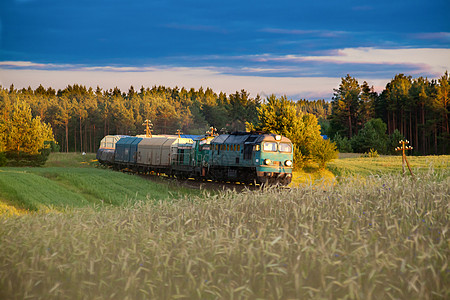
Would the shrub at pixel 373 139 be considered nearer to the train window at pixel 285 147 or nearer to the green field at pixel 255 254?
the train window at pixel 285 147

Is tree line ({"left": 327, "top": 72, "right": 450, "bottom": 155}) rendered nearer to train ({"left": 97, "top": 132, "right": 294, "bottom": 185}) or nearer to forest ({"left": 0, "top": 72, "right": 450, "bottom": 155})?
forest ({"left": 0, "top": 72, "right": 450, "bottom": 155})

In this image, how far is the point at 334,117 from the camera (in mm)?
102625

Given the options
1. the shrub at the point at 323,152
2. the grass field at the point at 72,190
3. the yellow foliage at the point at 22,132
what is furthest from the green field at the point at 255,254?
the yellow foliage at the point at 22,132

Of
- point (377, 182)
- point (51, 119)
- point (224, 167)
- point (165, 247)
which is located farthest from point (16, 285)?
point (51, 119)

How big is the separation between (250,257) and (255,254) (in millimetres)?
637

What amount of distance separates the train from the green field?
55.4 ft

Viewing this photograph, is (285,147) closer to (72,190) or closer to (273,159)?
(273,159)

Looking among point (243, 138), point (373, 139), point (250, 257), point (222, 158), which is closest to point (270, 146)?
point (243, 138)

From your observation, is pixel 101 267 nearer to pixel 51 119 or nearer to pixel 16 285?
pixel 16 285

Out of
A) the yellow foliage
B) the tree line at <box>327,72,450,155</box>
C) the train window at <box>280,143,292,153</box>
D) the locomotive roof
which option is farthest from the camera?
the tree line at <box>327,72,450,155</box>

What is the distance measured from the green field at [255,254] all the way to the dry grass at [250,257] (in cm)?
2

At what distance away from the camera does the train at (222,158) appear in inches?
1453

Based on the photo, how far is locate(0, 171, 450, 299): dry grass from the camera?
6508mm

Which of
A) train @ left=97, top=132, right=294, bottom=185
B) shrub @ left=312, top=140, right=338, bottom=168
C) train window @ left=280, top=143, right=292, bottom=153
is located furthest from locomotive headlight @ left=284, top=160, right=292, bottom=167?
shrub @ left=312, top=140, right=338, bottom=168
